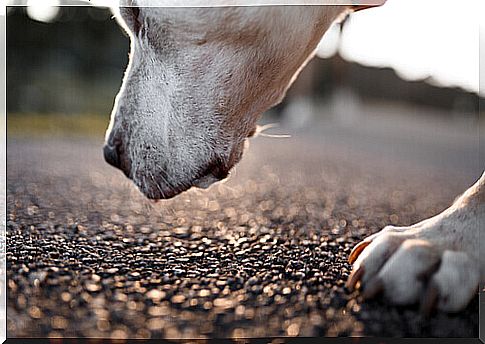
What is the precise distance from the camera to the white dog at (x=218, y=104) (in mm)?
1161

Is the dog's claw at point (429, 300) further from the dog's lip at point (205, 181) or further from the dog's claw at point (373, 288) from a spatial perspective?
the dog's lip at point (205, 181)

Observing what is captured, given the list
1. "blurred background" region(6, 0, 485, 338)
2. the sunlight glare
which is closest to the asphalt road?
"blurred background" region(6, 0, 485, 338)

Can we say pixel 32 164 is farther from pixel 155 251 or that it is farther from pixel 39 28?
pixel 155 251

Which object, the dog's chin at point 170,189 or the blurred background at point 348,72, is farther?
the blurred background at point 348,72

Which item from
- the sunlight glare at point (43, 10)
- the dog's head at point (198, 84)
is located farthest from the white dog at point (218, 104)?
the sunlight glare at point (43, 10)

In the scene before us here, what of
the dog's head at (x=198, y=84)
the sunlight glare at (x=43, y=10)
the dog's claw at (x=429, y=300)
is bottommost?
the dog's claw at (x=429, y=300)

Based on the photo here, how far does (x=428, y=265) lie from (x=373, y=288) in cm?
9

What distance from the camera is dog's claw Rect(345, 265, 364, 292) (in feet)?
3.73

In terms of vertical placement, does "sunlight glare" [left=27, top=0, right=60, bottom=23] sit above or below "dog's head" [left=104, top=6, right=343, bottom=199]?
above

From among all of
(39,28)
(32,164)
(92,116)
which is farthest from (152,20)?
(32,164)

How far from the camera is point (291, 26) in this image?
4.34 feet

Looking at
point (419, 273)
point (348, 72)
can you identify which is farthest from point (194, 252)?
point (348, 72)

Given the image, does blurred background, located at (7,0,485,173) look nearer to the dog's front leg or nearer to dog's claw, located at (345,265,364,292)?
the dog's front leg

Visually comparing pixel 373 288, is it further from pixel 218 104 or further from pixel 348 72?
pixel 348 72
